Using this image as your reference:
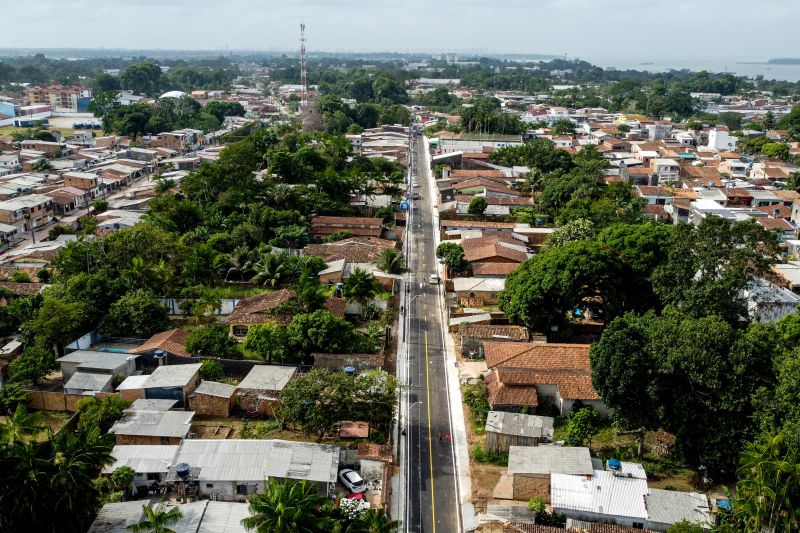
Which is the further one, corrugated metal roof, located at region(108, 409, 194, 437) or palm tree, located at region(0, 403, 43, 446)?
corrugated metal roof, located at region(108, 409, 194, 437)

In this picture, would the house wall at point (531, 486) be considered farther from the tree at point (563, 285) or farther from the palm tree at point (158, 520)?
the tree at point (563, 285)

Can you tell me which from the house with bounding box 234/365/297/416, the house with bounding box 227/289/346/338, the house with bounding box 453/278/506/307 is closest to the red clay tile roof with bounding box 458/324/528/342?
the house with bounding box 453/278/506/307

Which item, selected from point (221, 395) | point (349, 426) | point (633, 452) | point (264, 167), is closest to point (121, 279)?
point (221, 395)

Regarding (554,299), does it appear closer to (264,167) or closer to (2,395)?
(2,395)

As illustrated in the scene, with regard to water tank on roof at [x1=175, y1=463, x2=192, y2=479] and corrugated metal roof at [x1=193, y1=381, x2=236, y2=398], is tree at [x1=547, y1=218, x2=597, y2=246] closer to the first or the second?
corrugated metal roof at [x1=193, y1=381, x2=236, y2=398]

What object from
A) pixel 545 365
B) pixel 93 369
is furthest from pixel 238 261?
pixel 545 365

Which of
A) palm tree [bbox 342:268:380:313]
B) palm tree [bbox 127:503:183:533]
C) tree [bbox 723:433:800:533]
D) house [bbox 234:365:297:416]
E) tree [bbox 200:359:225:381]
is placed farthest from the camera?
palm tree [bbox 342:268:380:313]

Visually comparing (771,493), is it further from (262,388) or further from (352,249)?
(352,249)
